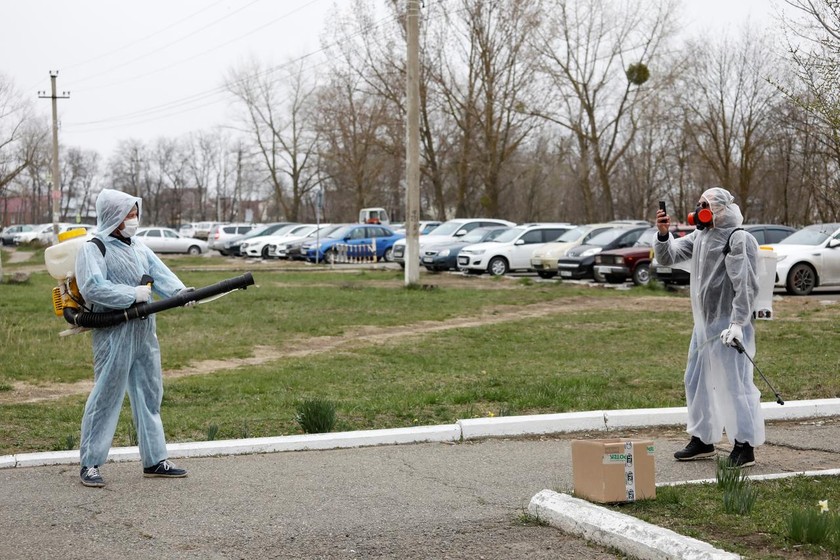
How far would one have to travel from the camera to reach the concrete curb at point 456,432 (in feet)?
25.4

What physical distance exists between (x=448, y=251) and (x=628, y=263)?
8520 millimetres

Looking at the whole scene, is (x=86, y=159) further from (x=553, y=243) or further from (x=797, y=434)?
(x=797, y=434)

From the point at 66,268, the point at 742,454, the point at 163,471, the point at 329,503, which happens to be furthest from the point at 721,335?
the point at 66,268

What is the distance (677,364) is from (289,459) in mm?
6516

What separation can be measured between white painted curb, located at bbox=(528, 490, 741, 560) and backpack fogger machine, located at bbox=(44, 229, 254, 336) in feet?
8.00

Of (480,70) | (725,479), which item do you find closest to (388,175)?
(480,70)

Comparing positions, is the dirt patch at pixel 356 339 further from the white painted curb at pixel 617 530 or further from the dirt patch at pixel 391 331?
the white painted curb at pixel 617 530

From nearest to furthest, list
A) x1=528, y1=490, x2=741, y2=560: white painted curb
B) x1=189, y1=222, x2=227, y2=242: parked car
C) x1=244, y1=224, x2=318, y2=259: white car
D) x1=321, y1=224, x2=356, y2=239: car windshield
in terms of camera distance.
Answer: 1. x1=528, y1=490, x2=741, y2=560: white painted curb
2. x1=321, y1=224, x2=356, y2=239: car windshield
3. x1=244, y1=224, x2=318, y2=259: white car
4. x1=189, y1=222, x2=227, y2=242: parked car

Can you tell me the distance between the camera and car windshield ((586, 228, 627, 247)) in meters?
28.7

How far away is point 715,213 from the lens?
7344 millimetres

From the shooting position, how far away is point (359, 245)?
41250mm

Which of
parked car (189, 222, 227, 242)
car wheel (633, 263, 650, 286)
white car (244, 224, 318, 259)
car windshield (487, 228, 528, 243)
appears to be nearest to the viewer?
car wheel (633, 263, 650, 286)

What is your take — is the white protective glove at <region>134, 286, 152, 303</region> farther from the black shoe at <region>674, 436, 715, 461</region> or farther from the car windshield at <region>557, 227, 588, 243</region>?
the car windshield at <region>557, 227, 588, 243</region>

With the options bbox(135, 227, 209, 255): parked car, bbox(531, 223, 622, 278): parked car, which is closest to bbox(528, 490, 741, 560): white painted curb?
bbox(531, 223, 622, 278): parked car
